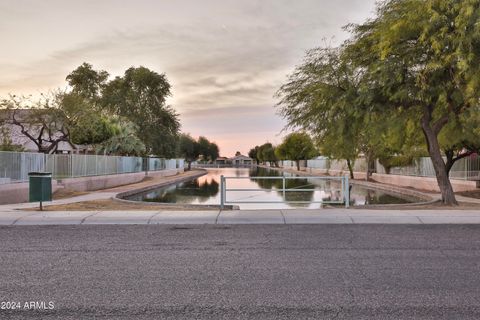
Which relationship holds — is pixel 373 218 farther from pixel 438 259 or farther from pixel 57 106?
pixel 57 106

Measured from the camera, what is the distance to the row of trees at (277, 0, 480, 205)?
50.5 feet

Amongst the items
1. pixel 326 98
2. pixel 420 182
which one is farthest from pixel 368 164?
pixel 326 98

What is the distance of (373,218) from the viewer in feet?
43.9

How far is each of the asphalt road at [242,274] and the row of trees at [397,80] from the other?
738cm

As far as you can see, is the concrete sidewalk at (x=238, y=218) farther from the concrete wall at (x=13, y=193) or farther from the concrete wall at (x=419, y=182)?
the concrete wall at (x=419, y=182)

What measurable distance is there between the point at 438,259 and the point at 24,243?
8.37m

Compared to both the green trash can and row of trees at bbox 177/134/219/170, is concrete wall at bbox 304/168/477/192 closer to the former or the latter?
the green trash can

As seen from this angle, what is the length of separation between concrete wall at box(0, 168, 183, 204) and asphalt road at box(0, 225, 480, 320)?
36.2 feet

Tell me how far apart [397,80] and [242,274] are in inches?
491

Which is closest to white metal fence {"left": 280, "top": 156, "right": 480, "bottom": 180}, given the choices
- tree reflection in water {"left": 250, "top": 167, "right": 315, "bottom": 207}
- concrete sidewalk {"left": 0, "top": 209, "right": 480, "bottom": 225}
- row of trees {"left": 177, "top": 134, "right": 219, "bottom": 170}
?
tree reflection in water {"left": 250, "top": 167, "right": 315, "bottom": 207}

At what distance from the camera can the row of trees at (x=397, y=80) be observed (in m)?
15.4

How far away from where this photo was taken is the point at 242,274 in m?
6.82

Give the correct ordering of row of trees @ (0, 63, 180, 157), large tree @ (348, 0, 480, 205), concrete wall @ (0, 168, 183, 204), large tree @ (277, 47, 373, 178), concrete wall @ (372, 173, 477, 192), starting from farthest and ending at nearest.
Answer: row of trees @ (0, 63, 180, 157) < concrete wall @ (372, 173, 477, 192) < concrete wall @ (0, 168, 183, 204) < large tree @ (277, 47, 373, 178) < large tree @ (348, 0, 480, 205)

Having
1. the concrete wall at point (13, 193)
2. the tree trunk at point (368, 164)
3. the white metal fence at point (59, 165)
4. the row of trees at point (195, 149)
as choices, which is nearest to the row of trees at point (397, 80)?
the concrete wall at point (13, 193)
